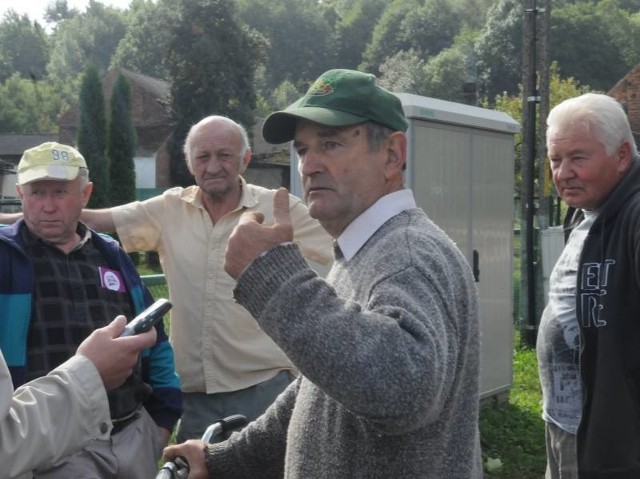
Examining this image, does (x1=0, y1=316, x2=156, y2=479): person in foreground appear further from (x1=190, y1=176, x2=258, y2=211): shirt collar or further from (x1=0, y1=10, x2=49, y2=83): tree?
(x1=0, y1=10, x2=49, y2=83): tree

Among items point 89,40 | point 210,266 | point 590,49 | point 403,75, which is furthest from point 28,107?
point 210,266

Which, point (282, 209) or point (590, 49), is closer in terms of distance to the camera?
point (282, 209)

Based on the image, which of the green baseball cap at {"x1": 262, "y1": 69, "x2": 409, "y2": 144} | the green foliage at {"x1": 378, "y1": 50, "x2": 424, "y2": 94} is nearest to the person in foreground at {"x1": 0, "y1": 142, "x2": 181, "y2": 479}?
the green baseball cap at {"x1": 262, "y1": 69, "x2": 409, "y2": 144}

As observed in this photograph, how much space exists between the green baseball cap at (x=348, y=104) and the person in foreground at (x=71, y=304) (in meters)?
1.64

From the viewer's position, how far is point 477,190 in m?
7.77

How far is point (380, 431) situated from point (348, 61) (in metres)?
122

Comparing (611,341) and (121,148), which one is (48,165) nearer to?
(611,341)

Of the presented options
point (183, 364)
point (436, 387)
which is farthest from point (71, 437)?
point (183, 364)

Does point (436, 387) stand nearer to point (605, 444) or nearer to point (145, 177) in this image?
point (605, 444)

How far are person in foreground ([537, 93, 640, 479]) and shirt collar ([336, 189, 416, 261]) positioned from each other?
1255mm

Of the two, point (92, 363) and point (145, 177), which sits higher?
Answer: point (92, 363)

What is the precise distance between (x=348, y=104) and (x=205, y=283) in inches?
93.2

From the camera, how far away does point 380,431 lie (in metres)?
2.01

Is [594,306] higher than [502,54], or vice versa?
[502,54]
